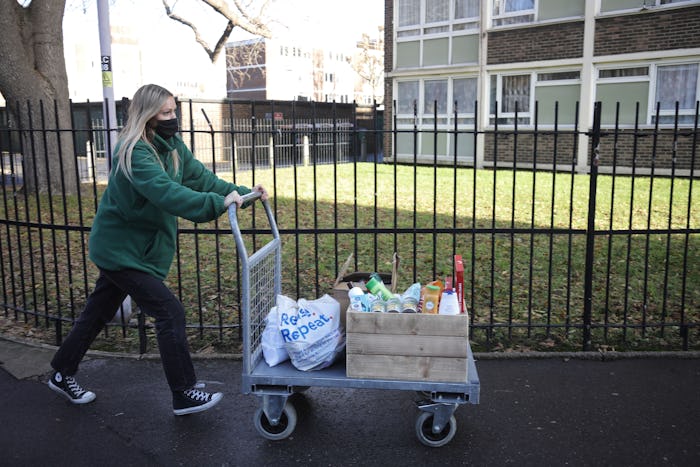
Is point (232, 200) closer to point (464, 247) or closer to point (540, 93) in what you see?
point (464, 247)

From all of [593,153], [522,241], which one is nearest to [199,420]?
[593,153]

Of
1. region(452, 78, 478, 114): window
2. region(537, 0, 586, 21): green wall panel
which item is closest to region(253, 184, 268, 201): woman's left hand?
region(537, 0, 586, 21): green wall panel

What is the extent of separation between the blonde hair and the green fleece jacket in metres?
0.04

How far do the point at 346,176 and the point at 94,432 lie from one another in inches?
556

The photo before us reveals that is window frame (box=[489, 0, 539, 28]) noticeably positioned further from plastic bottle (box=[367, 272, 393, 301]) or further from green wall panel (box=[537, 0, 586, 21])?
plastic bottle (box=[367, 272, 393, 301])

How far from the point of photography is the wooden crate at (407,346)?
322 cm

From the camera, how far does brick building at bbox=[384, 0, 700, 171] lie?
1677cm

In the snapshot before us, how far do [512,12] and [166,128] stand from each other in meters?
18.4

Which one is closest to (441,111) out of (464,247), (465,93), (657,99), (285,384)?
(465,93)

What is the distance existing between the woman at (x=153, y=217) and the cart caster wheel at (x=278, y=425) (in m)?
0.45

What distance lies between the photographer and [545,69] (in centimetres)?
1909

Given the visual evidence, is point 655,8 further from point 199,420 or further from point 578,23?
point 199,420

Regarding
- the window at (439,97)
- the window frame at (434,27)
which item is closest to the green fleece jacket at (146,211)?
the window at (439,97)

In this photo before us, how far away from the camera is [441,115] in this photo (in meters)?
21.6
